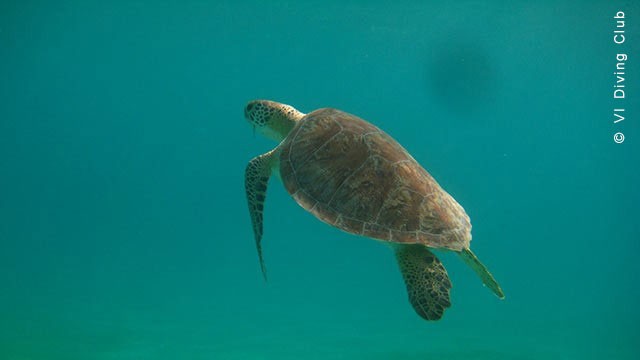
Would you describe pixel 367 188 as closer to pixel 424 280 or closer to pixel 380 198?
pixel 380 198

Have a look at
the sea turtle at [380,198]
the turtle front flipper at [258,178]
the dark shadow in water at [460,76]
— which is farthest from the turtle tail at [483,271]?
the dark shadow in water at [460,76]

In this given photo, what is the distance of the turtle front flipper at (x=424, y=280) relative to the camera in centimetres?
356

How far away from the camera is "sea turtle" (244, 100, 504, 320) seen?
3.76 m

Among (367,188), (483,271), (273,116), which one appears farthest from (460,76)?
(367,188)

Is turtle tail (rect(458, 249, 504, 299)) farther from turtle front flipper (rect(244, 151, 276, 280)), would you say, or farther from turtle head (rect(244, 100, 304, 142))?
turtle head (rect(244, 100, 304, 142))

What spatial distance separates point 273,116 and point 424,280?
9.85 ft

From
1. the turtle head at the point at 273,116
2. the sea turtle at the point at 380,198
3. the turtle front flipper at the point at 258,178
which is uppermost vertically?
the turtle head at the point at 273,116

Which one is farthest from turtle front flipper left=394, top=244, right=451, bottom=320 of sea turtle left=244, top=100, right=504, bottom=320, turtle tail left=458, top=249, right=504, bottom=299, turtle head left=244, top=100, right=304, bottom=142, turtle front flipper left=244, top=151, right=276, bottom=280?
turtle head left=244, top=100, right=304, bottom=142

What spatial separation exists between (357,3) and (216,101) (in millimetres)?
17134

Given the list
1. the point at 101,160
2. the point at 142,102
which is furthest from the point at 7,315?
the point at 101,160

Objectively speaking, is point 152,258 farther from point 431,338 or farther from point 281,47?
point 431,338

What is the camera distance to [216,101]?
3425 centimetres

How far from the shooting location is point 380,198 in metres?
3.91

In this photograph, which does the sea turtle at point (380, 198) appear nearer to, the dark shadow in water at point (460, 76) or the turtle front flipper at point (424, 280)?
the turtle front flipper at point (424, 280)
